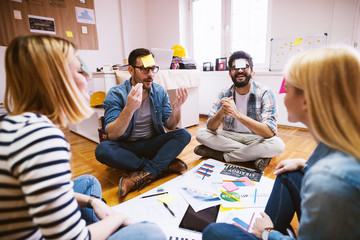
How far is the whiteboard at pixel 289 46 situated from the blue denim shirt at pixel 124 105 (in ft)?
5.78

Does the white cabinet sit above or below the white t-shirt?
below

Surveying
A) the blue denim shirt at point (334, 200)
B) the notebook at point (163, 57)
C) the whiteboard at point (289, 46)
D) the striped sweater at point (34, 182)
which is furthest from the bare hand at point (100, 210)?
the whiteboard at point (289, 46)

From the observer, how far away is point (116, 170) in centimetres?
177

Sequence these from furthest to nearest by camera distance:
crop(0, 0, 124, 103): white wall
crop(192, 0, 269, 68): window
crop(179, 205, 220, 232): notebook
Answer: crop(0, 0, 124, 103): white wall
crop(192, 0, 269, 68): window
crop(179, 205, 220, 232): notebook

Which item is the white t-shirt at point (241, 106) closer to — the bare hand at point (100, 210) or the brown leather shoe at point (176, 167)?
the brown leather shoe at point (176, 167)

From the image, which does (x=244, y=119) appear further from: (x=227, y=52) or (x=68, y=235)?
(x=227, y=52)

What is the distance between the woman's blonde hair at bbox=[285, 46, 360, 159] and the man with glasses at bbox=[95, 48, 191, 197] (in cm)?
100

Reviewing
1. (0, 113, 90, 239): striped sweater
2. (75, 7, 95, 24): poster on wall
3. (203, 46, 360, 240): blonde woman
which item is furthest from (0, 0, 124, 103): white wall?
(203, 46, 360, 240): blonde woman

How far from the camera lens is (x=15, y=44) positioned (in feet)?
1.73

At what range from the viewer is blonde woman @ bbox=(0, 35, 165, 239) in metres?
0.44

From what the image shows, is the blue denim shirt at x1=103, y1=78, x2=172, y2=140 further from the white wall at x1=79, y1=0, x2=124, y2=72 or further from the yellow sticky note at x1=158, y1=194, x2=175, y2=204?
the white wall at x1=79, y1=0, x2=124, y2=72

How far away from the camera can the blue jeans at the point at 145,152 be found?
146 centimetres

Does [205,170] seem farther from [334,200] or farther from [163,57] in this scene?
[163,57]

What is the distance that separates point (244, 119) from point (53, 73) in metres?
1.34
